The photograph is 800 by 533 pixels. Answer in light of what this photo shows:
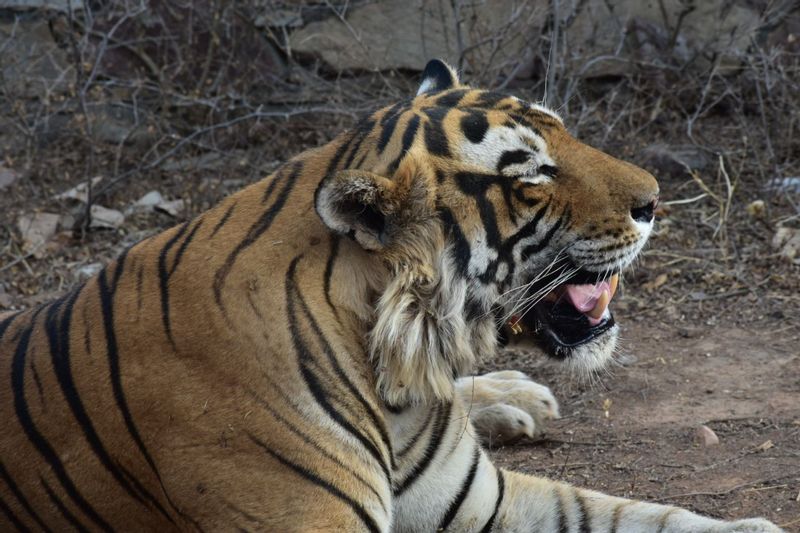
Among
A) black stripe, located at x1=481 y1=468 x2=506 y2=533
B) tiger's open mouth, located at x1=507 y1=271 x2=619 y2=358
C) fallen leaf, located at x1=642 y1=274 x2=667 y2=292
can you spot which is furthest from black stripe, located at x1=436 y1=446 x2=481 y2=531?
fallen leaf, located at x1=642 y1=274 x2=667 y2=292

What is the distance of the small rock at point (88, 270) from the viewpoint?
518 centimetres

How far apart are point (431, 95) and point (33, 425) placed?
1.27 metres

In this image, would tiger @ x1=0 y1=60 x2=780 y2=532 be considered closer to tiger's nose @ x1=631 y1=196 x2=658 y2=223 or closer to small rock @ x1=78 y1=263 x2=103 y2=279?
tiger's nose @ x1=631 y1=196 x2=658 y2=223

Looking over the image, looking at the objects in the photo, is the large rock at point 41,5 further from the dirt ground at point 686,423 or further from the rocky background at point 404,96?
the dirt ground at point 686,423

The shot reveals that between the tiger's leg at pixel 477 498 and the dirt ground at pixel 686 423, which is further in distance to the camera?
the dirt ground at pixel 686 423

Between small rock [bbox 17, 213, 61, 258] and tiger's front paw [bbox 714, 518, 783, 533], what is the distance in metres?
3.77

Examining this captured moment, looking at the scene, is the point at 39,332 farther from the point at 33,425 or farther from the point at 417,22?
the point at 417,22

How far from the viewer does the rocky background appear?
4.85 meters

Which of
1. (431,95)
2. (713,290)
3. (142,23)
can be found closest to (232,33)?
(142,23)

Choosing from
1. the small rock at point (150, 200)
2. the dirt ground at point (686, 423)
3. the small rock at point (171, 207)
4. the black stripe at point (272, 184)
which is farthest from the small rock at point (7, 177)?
the black stripe at point (272, 184)

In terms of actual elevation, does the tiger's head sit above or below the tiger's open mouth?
above

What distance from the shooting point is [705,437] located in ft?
11.5

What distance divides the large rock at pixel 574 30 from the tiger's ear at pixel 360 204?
3845 mm

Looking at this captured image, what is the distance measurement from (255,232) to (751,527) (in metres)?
1.43
